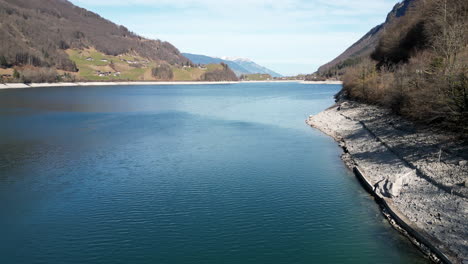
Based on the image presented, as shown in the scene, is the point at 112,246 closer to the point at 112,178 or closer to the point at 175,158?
the point at 112,178

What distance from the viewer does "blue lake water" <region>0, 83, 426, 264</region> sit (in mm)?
14492

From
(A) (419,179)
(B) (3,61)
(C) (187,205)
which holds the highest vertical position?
(B) (3,61)

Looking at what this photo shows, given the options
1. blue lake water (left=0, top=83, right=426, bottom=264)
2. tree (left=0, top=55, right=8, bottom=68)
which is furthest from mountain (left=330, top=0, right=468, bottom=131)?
tree (left=0, top=55, right=8, bottom=68)

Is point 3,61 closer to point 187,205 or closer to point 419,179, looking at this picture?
point 187,205

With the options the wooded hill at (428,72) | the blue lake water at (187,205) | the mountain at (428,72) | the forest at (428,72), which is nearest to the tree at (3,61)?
the blue lake water at (187,205)

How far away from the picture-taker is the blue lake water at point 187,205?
14492mm

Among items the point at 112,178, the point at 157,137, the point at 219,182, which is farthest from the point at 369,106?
the point at 112,178

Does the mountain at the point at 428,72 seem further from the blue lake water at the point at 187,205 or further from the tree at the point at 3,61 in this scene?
the tree at the point at 3,61

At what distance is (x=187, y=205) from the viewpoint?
63.4 ft

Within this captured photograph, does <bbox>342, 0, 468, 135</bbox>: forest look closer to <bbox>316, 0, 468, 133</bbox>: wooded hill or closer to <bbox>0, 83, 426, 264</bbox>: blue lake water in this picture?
<bbox>316, 0, 468, 133</bbox>: wooded hill

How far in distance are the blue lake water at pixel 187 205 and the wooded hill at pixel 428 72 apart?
750 cm

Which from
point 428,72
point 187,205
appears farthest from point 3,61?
point 428,72

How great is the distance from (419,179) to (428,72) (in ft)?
50.6

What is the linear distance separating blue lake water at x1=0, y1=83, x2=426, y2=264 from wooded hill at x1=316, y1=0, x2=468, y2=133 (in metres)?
7.50
